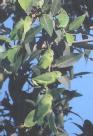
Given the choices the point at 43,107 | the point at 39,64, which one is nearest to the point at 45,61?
the point at 39,64

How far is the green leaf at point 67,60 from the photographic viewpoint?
992mm

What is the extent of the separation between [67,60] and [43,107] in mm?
196

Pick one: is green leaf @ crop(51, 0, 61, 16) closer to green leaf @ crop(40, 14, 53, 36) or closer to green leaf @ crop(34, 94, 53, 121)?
green leaf @ crop(40, 14, 53, 36)

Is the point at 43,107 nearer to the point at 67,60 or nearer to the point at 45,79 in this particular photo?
the point at 45,79

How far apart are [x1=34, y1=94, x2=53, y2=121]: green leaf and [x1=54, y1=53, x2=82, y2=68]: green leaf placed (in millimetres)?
141

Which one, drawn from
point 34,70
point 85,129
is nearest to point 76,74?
point 85,129

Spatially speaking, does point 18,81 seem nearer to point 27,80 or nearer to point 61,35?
point 27,80

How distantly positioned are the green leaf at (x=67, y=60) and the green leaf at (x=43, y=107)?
0.46 ft

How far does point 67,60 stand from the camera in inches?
39.2

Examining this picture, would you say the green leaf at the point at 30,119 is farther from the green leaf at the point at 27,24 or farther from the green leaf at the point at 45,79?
the green leaf at the point at 27,24

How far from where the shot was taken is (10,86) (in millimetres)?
1082

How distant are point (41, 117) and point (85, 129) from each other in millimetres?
422

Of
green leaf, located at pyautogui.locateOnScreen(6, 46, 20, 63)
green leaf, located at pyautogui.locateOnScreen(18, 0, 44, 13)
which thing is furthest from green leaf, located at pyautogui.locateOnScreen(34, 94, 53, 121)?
green leaf, located at pyautogui.locateOnScreen(18, 0, 44, 13)

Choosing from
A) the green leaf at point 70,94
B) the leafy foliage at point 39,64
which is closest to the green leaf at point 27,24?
the leafy foliage at point 39,64
